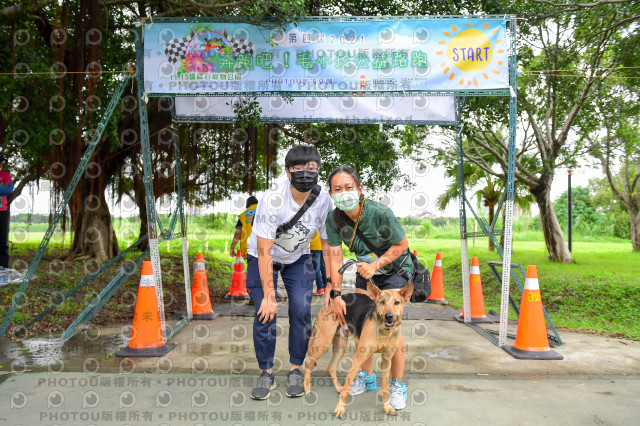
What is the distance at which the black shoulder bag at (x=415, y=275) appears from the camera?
3381 millimetres

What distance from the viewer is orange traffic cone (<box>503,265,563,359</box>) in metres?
4.66

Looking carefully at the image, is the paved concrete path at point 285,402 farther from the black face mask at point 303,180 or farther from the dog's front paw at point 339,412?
the black face mask at point 303,180

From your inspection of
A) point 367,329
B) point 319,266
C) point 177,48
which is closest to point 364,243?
point 367,329

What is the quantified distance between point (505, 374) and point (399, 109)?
3.64 metres

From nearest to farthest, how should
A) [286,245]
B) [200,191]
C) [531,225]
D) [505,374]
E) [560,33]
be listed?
[286,245]
[505,374]
[560,33]
[200,191]
[531,225]

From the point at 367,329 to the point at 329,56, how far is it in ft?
10.2

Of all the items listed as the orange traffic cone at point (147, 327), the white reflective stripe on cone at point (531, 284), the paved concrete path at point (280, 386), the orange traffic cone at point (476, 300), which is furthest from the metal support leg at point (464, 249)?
the orange traffic cone at point (147, 327)

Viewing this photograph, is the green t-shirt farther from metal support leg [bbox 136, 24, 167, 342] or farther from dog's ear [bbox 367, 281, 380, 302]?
metal support leg [bbox 136, 24, 167, 342]

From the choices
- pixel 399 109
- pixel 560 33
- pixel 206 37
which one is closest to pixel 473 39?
pixel 399 109

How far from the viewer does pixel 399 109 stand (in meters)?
6.32

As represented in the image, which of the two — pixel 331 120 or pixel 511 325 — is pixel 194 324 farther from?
pixel 511 325

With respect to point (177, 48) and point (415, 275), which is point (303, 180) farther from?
point (177, 48)

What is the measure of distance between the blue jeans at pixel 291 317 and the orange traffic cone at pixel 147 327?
152 centimetres

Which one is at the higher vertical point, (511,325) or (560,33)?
(560,33)
